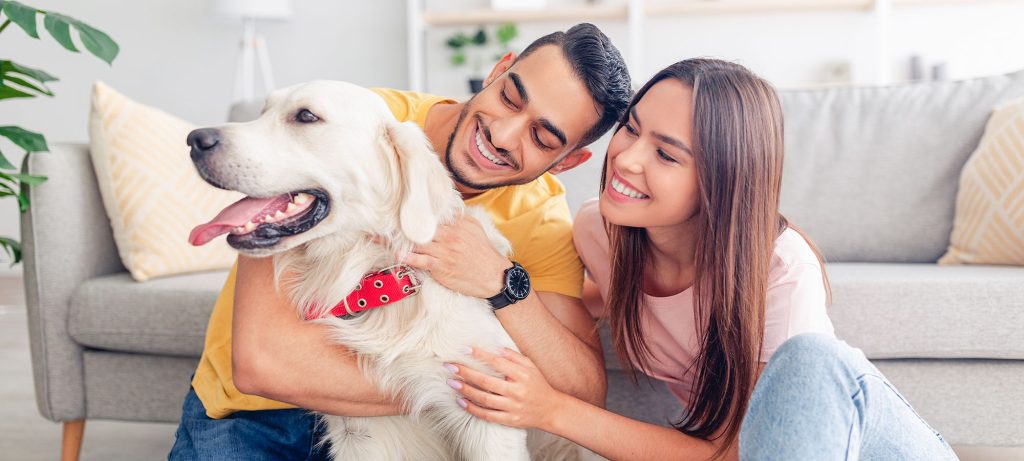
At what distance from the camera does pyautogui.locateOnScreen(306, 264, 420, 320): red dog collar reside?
1.23 metres

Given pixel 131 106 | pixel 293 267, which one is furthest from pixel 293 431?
pixel 131 106

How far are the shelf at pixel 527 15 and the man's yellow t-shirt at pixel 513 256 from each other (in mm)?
3153

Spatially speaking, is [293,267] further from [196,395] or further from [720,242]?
[720,242]

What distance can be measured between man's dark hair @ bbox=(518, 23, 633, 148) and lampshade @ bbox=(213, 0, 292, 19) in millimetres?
3415

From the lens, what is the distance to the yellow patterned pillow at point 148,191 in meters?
2.13

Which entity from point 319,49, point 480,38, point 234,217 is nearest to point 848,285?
point 234,217

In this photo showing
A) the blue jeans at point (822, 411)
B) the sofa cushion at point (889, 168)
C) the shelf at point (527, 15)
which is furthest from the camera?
the shelf at point (527, 15)

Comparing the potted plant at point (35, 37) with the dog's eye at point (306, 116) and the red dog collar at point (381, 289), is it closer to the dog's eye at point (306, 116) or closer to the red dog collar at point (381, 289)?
the dog's eye at point (306, 116)

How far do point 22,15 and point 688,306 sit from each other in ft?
5.81

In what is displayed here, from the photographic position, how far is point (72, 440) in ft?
6.65

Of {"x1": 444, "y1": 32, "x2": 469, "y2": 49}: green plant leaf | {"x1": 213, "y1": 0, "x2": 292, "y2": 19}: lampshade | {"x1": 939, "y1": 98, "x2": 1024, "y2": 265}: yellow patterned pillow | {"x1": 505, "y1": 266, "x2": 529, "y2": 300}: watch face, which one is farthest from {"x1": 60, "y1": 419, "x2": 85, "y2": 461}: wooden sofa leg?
{"x1": 444, "y1": 32, "x2": 469, "y2": 49}: green plant leaf

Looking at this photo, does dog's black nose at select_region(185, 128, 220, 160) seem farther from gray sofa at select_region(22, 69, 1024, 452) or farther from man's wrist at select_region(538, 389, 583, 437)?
gray sofa at select_region(22, 69, 1024, 452)

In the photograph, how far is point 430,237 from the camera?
1.20 m

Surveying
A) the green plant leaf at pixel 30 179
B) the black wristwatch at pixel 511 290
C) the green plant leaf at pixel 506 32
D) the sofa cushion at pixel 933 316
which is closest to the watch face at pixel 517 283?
the black wristwatch at pixel 511 290
